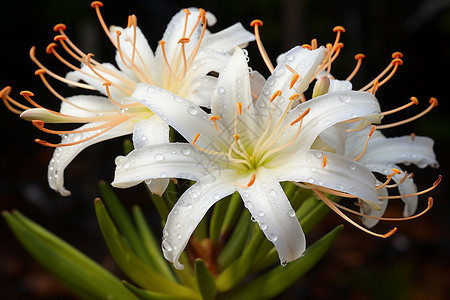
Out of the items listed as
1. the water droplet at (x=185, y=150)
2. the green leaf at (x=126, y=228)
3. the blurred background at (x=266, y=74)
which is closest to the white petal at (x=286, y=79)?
the water droplet at (x=185, y=150)

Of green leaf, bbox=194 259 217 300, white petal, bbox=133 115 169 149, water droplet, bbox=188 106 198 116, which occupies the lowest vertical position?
green leaf, bbox=194 259 217 300

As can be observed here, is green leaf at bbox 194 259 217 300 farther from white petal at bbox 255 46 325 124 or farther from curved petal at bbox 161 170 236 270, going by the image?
white petal at bbox 255 46 325 124

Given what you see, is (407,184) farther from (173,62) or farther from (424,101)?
(424,101)

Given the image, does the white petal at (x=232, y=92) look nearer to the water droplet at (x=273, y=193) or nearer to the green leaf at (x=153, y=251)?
the water droplet at (x=273, y=193)

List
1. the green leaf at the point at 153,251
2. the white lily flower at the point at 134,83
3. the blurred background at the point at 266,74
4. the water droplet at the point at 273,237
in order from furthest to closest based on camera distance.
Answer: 1. the blurred background at the point at 266,74
2. the green leaf at the point at 153,251
3. the white lily flower at the point at 134,83
4. the water droplet at the point at 273,237

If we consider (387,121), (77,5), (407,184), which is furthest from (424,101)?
(407,184)

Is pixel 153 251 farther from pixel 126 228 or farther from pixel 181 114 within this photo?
pixel 181 114

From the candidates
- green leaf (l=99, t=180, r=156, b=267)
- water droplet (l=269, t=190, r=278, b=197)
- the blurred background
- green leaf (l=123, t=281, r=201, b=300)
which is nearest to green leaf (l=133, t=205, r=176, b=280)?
green leaf (l=99, t=180, r=156, b=267)

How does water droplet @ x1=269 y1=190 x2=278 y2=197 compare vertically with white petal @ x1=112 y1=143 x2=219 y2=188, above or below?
below
